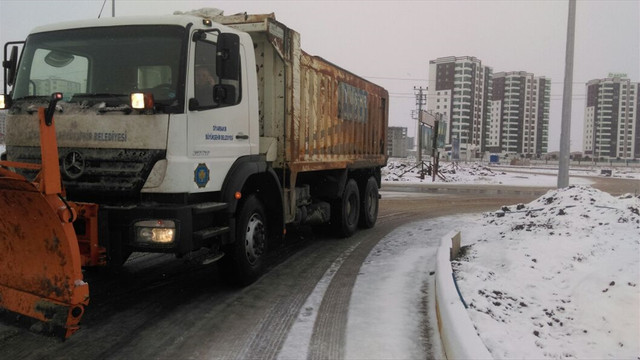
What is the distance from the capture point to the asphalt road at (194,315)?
4062 millimetres

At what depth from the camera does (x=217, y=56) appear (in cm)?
492

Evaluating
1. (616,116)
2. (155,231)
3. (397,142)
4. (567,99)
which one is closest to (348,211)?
(155,231)

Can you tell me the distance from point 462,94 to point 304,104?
4111 inches

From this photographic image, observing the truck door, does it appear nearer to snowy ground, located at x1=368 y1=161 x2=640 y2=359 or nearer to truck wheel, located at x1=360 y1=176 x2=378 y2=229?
snowy ground, located at x1=368 y1=161 x2=640 y2=359

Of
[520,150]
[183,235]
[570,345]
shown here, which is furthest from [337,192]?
[520,150]

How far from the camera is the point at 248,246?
586 centimetres

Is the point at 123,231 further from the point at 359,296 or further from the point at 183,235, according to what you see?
the point at 359,296

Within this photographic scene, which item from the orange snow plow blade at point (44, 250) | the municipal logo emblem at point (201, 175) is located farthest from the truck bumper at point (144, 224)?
the orange snow plow blade at point (44, 250)

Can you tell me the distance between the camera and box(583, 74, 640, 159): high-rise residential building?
A: 363 ft

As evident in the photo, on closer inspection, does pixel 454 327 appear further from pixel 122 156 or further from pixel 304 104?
pixel 304 104

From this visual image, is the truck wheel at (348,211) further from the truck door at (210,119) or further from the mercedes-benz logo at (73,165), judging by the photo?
the mercedes-benz logo at (73,165)

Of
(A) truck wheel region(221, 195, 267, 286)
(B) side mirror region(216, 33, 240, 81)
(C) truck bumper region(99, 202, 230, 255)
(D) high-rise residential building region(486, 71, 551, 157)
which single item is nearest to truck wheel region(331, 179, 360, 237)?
(A) truck wheel region(221, 195, 267, 286)

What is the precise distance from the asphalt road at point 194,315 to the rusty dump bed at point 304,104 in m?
1.66

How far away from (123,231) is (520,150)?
432 ft
